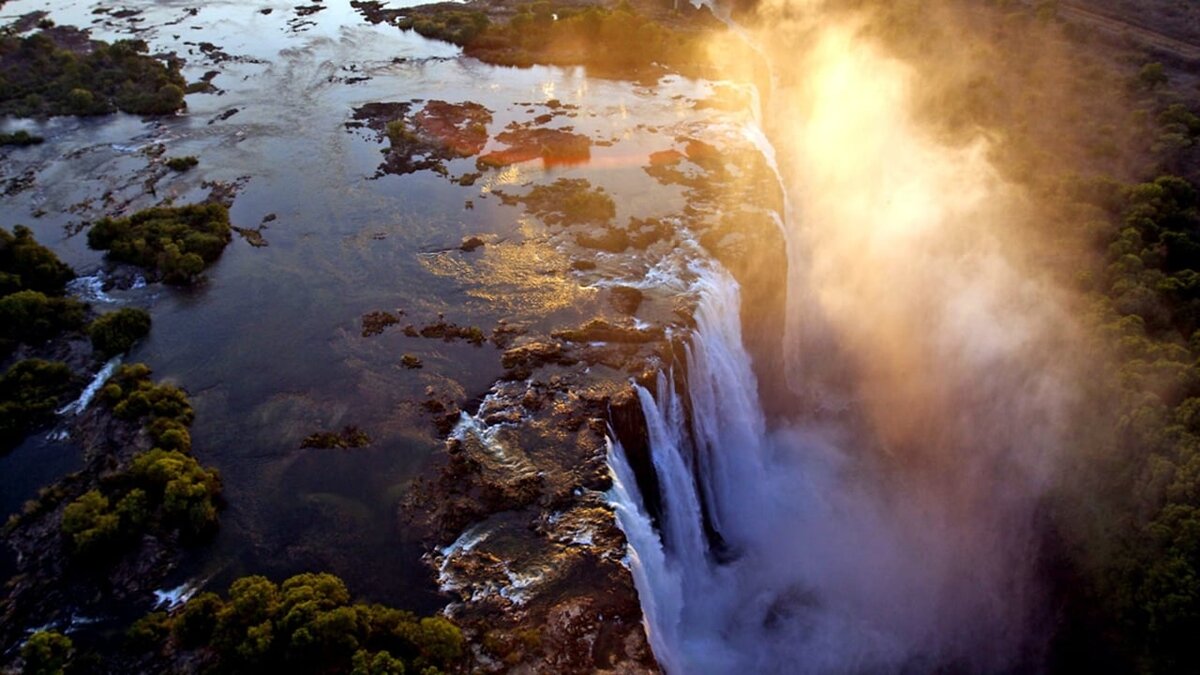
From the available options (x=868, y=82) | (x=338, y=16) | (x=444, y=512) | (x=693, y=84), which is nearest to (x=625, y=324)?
(x=444, y=512)

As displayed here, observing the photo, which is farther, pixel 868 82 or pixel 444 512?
pixel 868 82

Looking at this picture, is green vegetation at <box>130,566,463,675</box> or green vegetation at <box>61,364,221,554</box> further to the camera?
green vegetation at <box>61,364,221,554</box>

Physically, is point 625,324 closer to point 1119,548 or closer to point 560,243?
point 560,243

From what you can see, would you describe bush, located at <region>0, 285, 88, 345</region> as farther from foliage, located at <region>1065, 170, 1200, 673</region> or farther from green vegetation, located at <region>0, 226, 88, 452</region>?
foliage, located at <region>1065, 170, 1200, 673</region>

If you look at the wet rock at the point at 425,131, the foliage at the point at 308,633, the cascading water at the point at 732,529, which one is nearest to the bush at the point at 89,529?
the foliage at the point at 308,633

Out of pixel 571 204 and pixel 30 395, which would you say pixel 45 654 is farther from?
pixel 571 204

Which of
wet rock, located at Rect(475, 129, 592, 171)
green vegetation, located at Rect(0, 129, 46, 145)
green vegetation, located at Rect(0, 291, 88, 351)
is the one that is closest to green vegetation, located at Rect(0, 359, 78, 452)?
green vegetation, located at Rect(0, 291, 88, 351)

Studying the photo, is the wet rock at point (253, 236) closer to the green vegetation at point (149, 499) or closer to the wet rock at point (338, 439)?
the green vegetation at point (149, 499)
